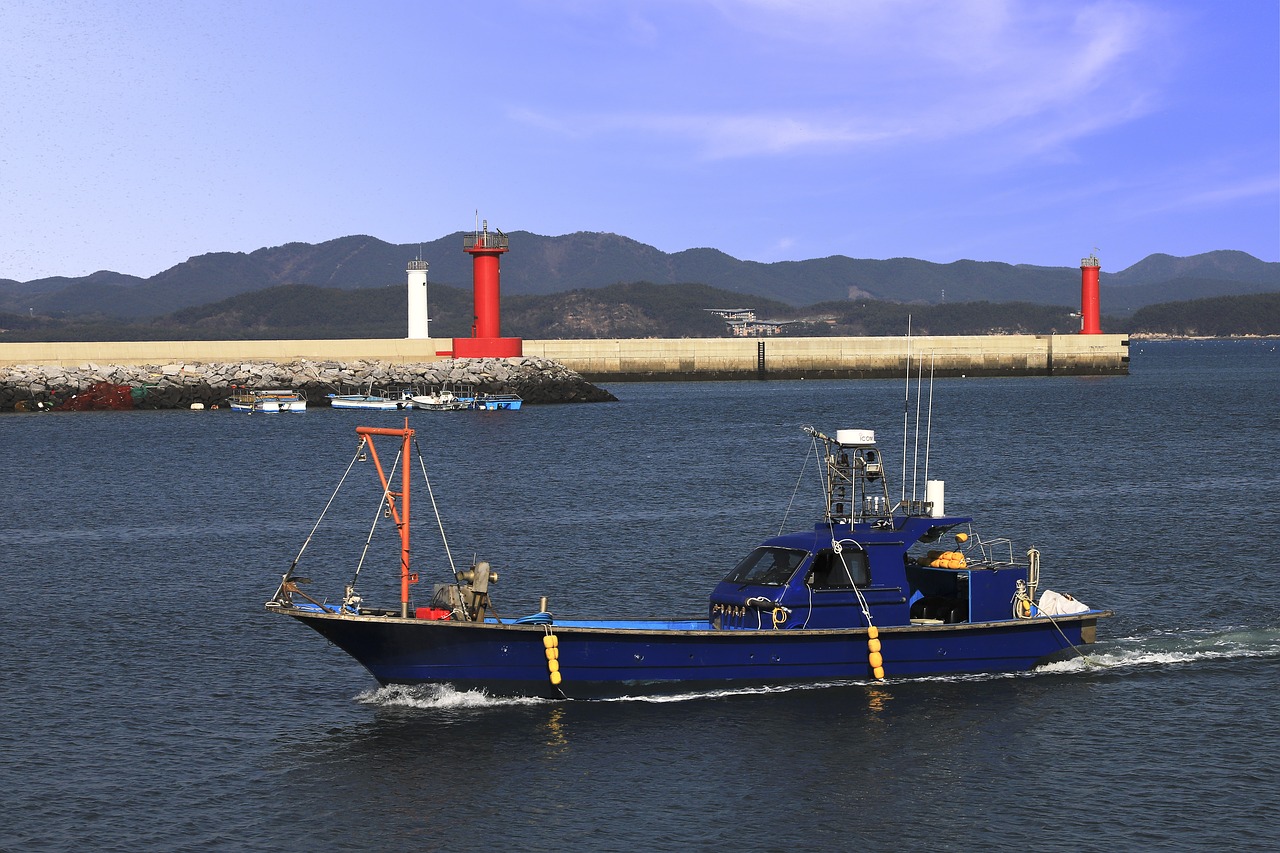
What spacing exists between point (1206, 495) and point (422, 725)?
30.6m

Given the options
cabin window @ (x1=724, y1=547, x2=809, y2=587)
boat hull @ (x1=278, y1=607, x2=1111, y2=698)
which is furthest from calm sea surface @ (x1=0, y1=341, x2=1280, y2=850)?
cabin window @ (x1=724, y1=547, x2=809, y2=587)

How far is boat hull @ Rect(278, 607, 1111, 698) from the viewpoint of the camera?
60.6ft

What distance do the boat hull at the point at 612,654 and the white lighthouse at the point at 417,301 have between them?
83603mm

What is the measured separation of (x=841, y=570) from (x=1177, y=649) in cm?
686

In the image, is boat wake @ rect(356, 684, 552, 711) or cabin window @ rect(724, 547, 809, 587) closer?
boat wake @ rect(356, 684, 552, 711)

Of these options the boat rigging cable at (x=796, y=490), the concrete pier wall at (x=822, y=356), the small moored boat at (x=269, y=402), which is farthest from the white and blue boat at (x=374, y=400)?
the boat rigging cable at (x=796, y=490)

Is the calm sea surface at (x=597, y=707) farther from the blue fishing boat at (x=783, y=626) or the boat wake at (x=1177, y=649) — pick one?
the blue fishing boat at (x=783, y=626)

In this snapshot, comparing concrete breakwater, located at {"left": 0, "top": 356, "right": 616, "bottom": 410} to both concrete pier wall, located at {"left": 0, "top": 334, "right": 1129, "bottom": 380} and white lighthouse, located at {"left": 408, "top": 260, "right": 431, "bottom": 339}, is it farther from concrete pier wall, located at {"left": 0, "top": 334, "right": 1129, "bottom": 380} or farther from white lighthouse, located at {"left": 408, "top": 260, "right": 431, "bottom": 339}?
concrete pier wall, located at {"left": 0, "top": 334, "right": 1129, "bottom": 380}

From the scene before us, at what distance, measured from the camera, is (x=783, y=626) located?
63.5ft

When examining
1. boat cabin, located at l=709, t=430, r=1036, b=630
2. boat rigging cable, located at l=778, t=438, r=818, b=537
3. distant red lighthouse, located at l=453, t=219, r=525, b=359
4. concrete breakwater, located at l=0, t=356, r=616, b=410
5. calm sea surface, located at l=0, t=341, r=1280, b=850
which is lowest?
calm sea surface, located at l=0, t=341, r=1280, b=850

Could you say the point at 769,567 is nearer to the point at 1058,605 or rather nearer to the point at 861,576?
the point at 861,576

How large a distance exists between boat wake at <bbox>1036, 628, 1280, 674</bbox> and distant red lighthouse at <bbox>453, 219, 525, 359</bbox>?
70.1 meters

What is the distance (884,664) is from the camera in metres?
19.7

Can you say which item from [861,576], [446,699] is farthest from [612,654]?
[861,576]
